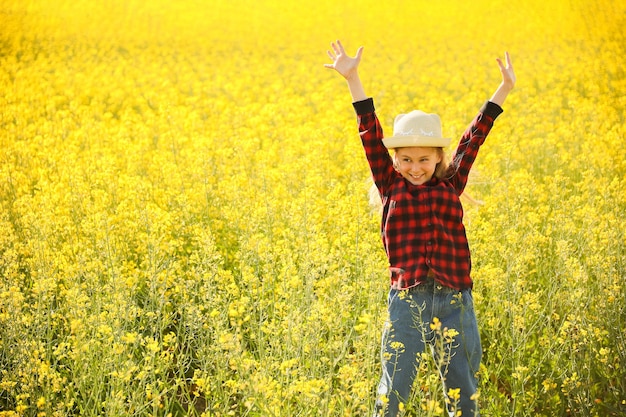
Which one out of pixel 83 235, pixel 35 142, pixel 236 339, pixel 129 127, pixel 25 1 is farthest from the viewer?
pixel 25 1

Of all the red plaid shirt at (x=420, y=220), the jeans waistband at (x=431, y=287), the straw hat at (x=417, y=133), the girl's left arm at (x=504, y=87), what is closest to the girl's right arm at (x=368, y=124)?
the red plaid shirt at (x=420, y=220)

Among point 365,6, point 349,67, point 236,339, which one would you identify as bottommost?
point 236,339

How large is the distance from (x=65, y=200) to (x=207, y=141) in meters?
1.84

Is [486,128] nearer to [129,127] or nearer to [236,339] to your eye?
[236,339]

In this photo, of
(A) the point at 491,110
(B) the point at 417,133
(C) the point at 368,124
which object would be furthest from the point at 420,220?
(A) the point at 491,110

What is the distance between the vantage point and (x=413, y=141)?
292cm

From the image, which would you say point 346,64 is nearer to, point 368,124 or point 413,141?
point 368,124

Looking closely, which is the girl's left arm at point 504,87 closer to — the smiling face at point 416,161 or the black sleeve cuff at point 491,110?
the black sleeve cuff at point 491,110

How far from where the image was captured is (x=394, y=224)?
2.95 m

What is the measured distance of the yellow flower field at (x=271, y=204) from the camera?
3191mm

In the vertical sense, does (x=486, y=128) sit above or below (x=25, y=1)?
below

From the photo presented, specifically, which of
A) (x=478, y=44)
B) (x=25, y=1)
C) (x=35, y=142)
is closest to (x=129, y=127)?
(x=35, y=142)

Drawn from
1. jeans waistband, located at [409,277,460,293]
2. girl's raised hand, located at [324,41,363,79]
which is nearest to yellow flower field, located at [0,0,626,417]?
jeans waistband, located at [409,277,460,293]

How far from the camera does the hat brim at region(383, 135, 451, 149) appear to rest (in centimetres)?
292
